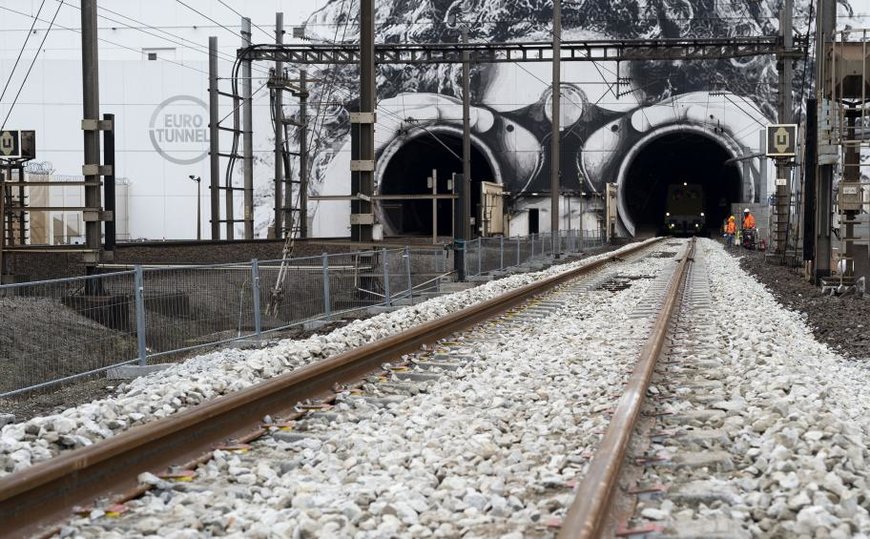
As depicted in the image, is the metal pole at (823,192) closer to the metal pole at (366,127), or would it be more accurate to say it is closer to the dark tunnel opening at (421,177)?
the metal pole at (366,127)

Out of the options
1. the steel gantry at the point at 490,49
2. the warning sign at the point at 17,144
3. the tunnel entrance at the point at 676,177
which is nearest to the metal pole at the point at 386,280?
the warning sign at the point at 17,144

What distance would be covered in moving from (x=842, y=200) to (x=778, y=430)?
1341 centimetres

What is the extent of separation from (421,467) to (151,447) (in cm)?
165

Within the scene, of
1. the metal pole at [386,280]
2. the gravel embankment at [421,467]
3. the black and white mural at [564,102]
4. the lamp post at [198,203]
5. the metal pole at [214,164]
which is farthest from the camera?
the black and white mural at [564,102]

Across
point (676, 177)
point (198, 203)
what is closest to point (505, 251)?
point (198, 203)

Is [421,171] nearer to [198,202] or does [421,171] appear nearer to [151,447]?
[198,202]

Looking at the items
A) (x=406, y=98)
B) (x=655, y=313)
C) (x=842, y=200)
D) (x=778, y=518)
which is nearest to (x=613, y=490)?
(x=778, y=518)

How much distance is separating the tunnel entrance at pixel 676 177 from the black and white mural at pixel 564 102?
6.51 feet

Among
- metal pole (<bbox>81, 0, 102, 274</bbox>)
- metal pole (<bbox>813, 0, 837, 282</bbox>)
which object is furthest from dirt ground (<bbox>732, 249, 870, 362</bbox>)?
metal pole (<bbox>81, 0, 102, 274</bbox>)

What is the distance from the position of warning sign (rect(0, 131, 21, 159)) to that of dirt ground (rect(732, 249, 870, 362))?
801 inches

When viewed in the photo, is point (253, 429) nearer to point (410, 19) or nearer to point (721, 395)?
point (721, 395)

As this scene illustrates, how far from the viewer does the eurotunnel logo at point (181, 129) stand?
58250 mm

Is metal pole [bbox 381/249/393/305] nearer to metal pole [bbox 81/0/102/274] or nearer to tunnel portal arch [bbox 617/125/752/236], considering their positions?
metal pole [bbox 81/0/102/274]

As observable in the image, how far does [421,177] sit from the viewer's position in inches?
2606
